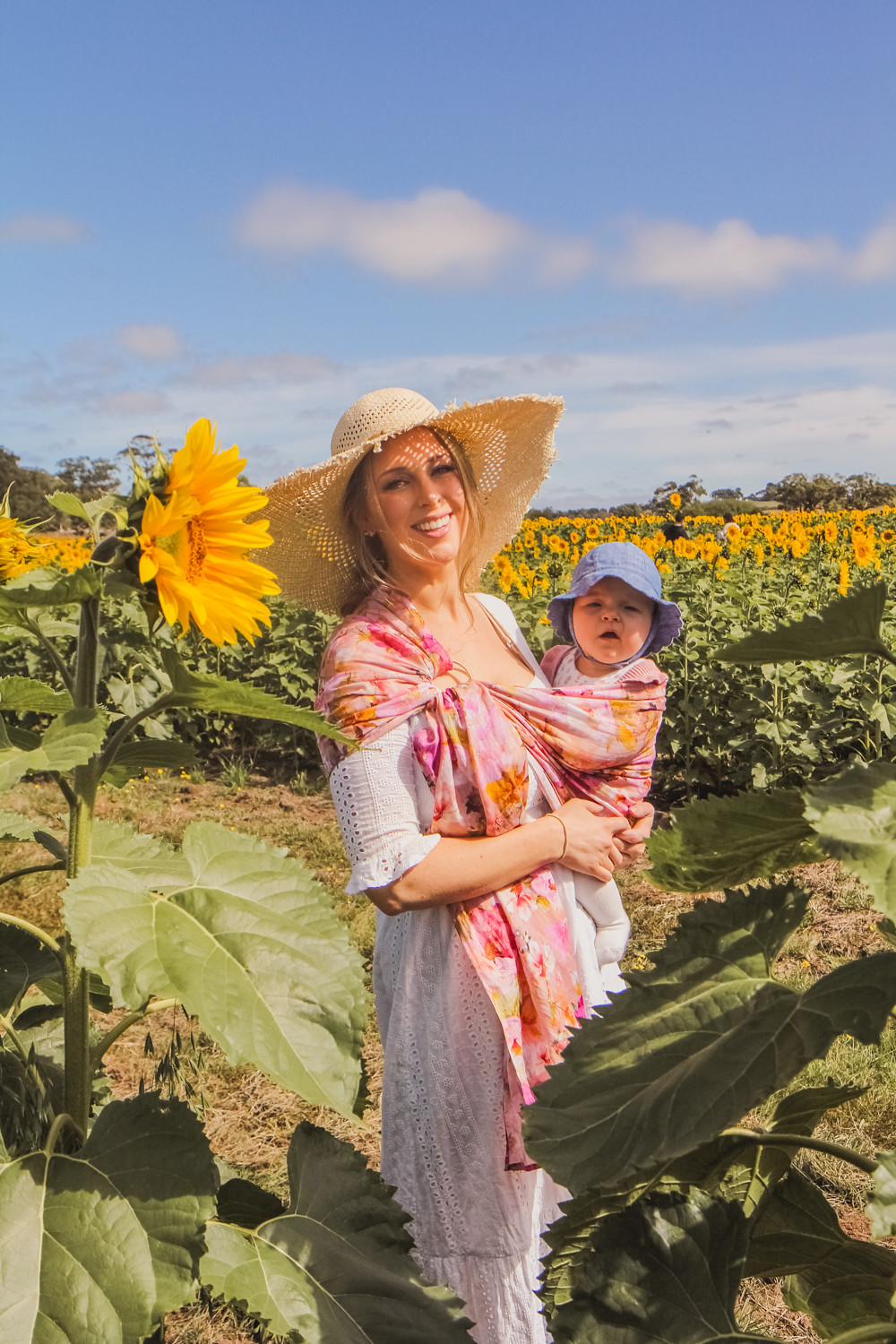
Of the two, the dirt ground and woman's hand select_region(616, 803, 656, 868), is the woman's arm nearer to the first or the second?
woman's hand select_region(616, 803, 656, 868)

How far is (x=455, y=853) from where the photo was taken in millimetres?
1936

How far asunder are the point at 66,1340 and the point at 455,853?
114 centimetres

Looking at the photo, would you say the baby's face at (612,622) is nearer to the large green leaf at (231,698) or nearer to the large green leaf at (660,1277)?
the large green leaf at (231,698)

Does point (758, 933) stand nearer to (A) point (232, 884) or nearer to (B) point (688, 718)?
(A) point (232, 884)

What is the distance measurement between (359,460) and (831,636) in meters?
1.53

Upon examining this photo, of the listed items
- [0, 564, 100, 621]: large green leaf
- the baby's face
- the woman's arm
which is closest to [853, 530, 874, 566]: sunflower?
the baby's face

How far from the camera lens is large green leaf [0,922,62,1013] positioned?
3.99 feet

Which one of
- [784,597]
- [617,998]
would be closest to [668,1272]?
[617,998]

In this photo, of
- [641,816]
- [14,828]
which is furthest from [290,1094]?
[14,828]

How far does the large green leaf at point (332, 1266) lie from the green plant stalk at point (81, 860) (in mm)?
181

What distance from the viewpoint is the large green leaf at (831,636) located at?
768mm

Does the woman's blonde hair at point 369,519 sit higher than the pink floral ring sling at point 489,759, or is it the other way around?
the woman's blonde hair at point 369,519

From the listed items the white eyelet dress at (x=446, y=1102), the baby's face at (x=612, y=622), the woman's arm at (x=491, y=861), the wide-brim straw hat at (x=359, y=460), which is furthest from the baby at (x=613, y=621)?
the white eyelet dress at (x=446, y=1102)

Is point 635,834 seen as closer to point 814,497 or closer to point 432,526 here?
point 432,526
